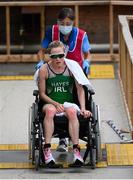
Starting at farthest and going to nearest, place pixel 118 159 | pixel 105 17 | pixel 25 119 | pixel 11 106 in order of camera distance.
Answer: pixel 105 17 < pixel 11 106 < pixel 25 119 < pixel 118 159

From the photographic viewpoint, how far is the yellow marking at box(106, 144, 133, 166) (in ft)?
30.2

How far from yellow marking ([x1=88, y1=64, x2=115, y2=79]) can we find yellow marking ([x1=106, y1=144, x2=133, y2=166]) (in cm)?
417

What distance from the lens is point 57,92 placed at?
9.17m

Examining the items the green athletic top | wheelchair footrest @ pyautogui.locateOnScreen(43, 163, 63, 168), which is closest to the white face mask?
the green athletic top

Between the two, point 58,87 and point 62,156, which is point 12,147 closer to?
point 62,156

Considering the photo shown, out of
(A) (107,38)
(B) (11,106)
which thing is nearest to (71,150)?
(B) (11,106)

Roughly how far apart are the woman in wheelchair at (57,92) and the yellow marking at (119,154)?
0.58 meters

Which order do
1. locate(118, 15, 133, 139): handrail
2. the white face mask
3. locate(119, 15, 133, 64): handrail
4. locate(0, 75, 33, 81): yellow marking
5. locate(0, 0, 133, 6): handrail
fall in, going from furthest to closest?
locate(0, 0, 133, 6): handrail
locate(0, 75, 33, 81): yellow marking
locate(119, 15, 133, 64): handrail
locate(118, 15, 133, 139): handrail
the white face mask

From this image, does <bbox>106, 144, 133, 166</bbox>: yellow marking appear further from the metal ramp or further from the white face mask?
the white face mask

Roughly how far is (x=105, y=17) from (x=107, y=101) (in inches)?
167

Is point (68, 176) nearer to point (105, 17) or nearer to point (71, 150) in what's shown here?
point (71, 150)

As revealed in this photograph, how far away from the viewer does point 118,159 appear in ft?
30.6

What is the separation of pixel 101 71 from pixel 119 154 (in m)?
5.10

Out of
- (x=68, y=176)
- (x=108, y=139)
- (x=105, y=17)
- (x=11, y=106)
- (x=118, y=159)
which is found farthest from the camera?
(x=105, y=17)
